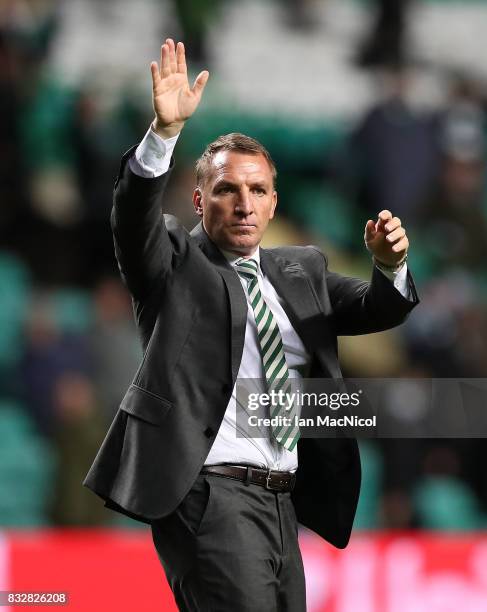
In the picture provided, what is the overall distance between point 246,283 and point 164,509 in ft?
2.18

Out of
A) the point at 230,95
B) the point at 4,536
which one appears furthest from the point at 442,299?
the point at 4,536

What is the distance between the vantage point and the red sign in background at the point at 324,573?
5258 millimetres

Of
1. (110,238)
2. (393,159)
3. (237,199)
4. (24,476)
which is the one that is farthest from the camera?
(393,159)

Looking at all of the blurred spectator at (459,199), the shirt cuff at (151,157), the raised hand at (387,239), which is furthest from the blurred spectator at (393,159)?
the shirt cuff at (151,157)

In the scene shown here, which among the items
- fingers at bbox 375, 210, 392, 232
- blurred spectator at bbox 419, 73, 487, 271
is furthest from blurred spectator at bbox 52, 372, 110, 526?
A: fingers at bbox 375, 210, 392, 232

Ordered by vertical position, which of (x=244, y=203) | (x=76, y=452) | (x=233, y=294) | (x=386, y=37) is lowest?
(x=233, y=294)

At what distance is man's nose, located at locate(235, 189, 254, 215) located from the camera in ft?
10.6

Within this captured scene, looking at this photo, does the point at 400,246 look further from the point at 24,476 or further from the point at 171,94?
the point at 24,476

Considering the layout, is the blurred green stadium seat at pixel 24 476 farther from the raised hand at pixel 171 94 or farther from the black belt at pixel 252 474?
the raised hand at pixel 171 94

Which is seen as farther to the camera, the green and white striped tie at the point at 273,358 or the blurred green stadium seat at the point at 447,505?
the blurred green stadium seat at the point at 447,505

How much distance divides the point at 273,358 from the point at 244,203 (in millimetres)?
416

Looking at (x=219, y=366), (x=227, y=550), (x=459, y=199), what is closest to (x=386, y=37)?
(x=459, y=199)

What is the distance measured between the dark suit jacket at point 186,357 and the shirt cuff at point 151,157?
0.02m

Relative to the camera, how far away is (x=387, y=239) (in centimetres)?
324
